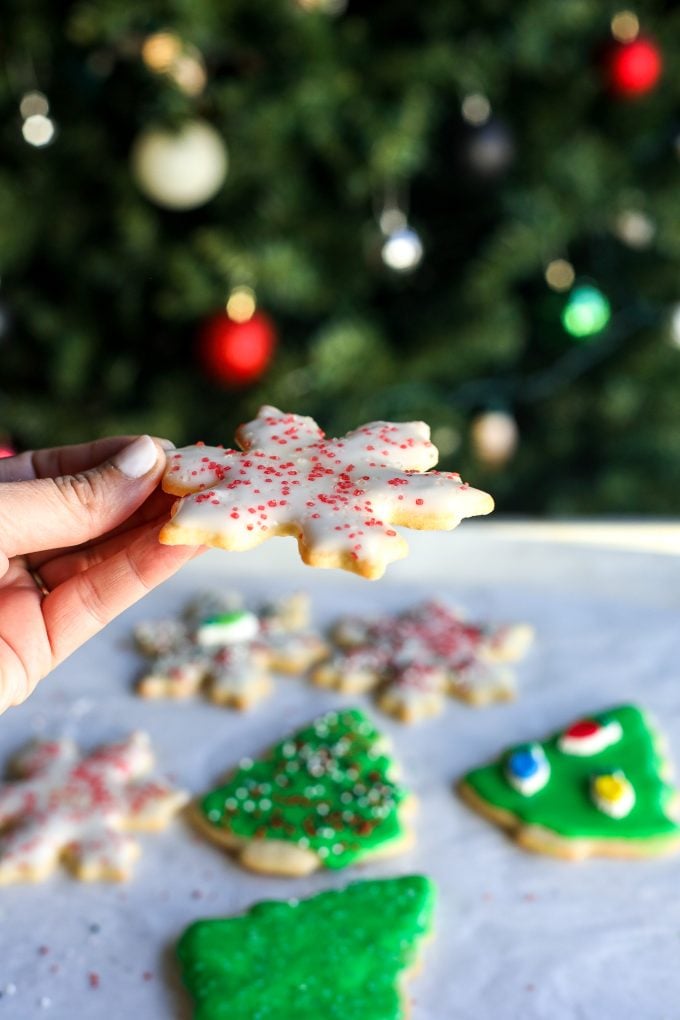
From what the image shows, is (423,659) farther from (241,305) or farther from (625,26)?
(625,26)

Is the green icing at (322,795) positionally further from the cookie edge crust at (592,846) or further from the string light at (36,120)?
the string light at (36,120)

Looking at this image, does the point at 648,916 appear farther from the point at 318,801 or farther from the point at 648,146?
the point at 648,146

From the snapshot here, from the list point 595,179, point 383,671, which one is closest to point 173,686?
point 383,671

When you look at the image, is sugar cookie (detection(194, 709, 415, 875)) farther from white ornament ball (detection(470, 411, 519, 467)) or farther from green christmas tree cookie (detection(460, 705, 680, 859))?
white ornament ball (detection(470, 411, 519, 467))

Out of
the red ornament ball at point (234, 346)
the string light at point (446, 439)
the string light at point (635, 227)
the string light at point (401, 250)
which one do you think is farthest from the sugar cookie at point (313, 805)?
the string light at point (635, 227)

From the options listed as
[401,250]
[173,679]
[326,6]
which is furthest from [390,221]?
[173,679]

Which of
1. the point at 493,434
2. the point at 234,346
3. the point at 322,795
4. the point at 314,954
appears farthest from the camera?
the point at 493,434

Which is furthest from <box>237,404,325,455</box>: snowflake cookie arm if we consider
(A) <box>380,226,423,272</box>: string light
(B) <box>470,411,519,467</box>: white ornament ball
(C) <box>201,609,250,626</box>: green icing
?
(B) <box>470,411,519,467</box>: white ornament ball
